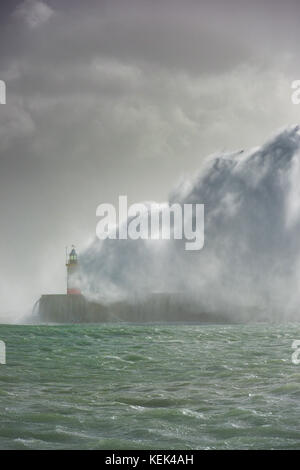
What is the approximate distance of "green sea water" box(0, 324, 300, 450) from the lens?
7.16m

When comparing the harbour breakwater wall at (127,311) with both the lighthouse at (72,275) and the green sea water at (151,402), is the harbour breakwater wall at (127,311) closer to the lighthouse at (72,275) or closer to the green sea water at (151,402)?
the lighthouse at (72,275)

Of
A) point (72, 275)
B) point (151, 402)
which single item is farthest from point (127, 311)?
point (151, 402)

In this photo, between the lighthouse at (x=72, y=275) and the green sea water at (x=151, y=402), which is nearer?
the green sea water at (x=151, y=402)

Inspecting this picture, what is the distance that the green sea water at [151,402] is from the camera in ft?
23.5

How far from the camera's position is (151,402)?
955 cm

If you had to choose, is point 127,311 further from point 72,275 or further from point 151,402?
point 151,402

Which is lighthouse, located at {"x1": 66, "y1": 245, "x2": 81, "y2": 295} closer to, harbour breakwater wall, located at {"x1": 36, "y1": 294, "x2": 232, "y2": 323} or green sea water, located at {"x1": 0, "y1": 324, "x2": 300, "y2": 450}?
harbour breakwater wall, located at {"x1": 36, "y1": 294, "x2": 232, "y2": 323}

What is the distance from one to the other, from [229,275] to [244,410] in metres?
51.5

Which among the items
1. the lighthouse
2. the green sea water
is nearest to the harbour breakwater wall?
the lighthouse

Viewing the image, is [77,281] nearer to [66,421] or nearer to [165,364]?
[165,364]

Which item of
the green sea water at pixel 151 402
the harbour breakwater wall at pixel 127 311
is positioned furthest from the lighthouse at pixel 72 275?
the green sea water at pixel 151 402

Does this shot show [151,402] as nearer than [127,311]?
Yes

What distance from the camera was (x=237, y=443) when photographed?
6.93 metres
